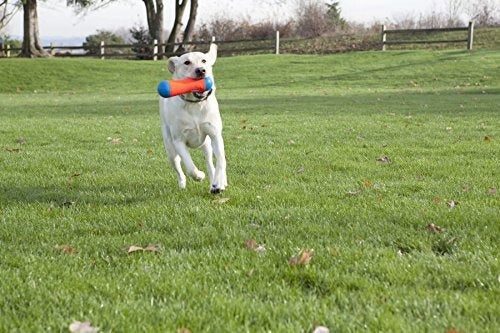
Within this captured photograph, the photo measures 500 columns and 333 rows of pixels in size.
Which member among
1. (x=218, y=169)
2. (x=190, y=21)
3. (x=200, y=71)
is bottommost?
(x=218, y=169)

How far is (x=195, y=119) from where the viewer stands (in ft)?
20.6

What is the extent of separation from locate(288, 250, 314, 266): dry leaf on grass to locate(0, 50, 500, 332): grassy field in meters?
0.05

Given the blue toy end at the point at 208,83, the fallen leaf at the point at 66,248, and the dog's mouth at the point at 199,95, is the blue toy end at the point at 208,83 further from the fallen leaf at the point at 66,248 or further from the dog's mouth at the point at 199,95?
the fallen leaf at the point at 66,248

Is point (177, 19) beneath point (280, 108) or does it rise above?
above

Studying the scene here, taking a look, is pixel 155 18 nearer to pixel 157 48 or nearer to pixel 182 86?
pixel 157 48

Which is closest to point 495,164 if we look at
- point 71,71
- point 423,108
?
point 423,108

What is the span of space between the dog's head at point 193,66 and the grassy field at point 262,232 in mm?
1226

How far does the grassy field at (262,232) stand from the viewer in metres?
3.22

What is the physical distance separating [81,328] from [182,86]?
3.29 m

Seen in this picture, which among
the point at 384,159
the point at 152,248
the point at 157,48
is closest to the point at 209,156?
the point at 152,248

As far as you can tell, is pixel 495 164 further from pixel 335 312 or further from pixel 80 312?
pixel 80 312

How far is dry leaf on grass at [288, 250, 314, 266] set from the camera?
3944mm

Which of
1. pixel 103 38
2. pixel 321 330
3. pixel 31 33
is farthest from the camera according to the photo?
pixel 103 38

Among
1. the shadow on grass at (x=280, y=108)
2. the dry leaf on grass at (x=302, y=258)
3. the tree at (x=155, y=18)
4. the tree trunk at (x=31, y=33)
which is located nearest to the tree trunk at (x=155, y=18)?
the tree at (x=155, y=18)
